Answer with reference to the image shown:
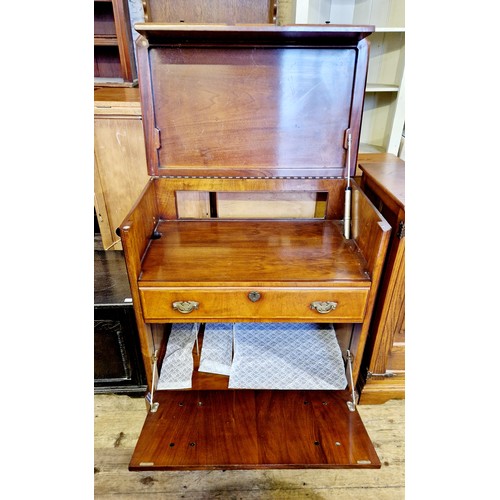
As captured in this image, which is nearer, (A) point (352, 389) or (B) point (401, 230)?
(B) point (401, 230)

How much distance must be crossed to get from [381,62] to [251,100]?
1163 millimetres

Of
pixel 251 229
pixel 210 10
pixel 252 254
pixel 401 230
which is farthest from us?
pixel 210 10

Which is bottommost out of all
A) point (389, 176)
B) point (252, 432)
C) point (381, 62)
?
point (252, 432)

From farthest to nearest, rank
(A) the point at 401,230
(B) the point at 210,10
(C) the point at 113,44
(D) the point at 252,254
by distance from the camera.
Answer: (C) the point at 113,44 → (B) the point at 210,10 → (D) the point at 252,254 → (A) the point at 401,230

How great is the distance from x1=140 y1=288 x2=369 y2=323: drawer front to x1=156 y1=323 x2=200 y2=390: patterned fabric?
293 mm

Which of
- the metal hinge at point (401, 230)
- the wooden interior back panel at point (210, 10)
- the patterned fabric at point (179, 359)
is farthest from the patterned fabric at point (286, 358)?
the wooden interior back panel at point (210, 10)

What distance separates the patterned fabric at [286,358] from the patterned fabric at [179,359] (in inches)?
6.5

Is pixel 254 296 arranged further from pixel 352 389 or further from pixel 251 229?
pixel 352 389

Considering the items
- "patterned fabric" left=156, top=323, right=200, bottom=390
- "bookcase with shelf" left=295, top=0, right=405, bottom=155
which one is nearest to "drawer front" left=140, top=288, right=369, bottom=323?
"patterned fabric" left=156, top=323, right=200, bottom=390

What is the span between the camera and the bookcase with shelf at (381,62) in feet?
5.60

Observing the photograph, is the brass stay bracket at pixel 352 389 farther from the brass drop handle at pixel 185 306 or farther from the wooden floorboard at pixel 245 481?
the brass drop handle at pixel 185 306

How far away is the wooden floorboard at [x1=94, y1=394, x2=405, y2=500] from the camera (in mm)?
1112

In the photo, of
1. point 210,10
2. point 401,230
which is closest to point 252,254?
point 401,230

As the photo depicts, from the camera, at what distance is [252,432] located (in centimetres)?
107
